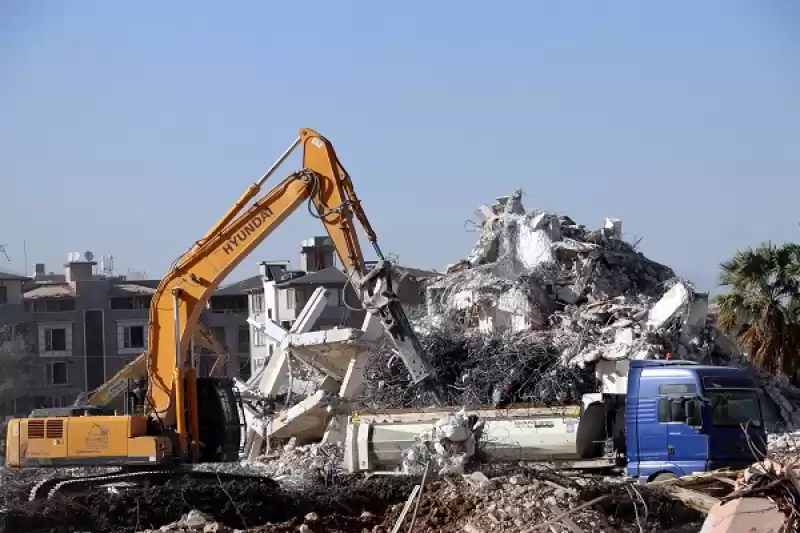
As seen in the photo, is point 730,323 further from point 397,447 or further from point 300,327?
point 397,447

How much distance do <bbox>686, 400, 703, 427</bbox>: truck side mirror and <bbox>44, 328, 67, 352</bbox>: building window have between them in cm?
5055

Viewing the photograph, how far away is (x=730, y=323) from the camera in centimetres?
3198

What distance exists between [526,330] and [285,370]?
510cm

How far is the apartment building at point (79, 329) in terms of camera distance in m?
63.7

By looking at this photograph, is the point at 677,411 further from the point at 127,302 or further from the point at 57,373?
the point at 127,302

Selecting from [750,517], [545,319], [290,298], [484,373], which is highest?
[290,298]

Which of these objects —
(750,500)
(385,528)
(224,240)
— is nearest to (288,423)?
(224,240)

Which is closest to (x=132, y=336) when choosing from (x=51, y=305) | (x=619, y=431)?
(x=51, y=305)

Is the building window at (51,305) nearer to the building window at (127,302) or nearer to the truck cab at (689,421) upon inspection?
the building window at (127,302)

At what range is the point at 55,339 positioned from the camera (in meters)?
65.4

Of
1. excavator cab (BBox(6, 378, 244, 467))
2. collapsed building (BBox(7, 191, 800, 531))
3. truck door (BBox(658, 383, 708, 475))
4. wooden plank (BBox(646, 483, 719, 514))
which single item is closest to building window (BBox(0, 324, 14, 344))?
collapsed building (BBox(7, 191, 800, 531))

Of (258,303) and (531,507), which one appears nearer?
(531,507)

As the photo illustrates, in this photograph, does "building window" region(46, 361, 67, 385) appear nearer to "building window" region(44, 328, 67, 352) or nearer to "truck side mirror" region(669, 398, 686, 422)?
"building window" region(44, 328, 67, 352)

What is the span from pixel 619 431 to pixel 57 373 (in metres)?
48.3
